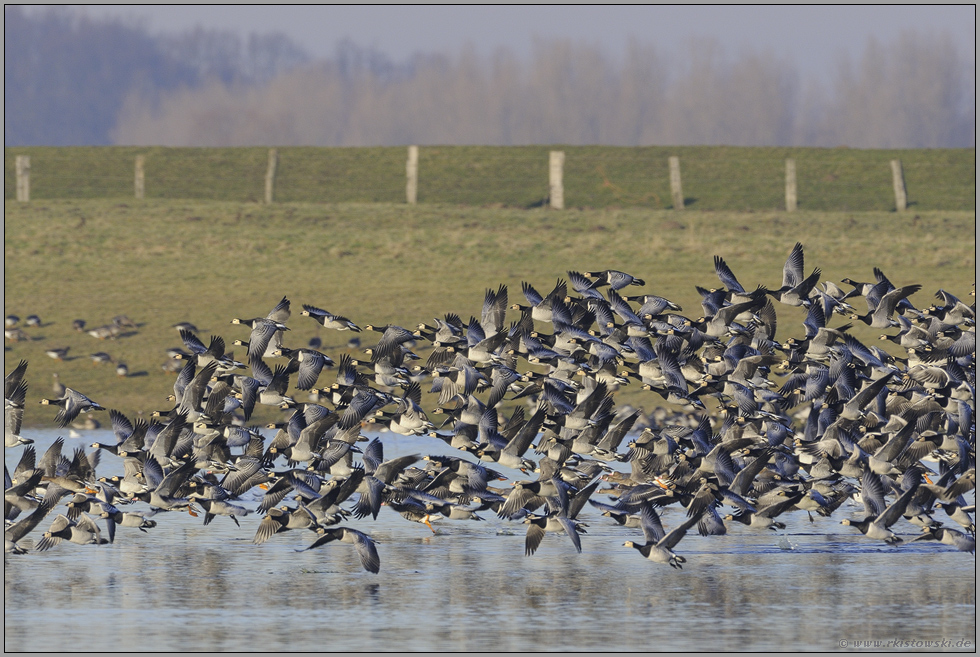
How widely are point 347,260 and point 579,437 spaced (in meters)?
20.0

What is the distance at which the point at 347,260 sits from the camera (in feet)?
119

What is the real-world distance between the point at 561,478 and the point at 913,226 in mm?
28924

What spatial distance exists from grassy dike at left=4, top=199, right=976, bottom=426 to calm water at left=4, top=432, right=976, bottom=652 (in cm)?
1003

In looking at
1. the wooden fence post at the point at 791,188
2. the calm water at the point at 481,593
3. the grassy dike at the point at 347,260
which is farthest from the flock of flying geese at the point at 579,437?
the wooden fence post at the point at 791,188

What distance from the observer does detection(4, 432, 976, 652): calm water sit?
1211cm

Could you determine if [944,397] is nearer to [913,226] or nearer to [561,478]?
[561,478]

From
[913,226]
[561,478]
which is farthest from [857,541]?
[913,226]

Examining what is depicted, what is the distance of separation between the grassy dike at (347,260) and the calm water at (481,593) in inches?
395

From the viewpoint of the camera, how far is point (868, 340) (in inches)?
1144

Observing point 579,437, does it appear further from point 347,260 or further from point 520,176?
point 520,176

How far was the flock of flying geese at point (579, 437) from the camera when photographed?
52.2 feet

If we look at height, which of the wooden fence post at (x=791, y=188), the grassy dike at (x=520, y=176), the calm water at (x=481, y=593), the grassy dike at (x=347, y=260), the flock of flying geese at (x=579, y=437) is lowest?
the calm water at (x=481, y=593)

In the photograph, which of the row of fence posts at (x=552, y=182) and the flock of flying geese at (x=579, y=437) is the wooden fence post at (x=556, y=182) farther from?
the flock of flying geese at (x=579, y=437)

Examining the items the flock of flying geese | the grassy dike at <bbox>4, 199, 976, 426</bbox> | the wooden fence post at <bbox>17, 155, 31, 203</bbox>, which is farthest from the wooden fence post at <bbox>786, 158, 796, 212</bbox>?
the flock of flying geese
